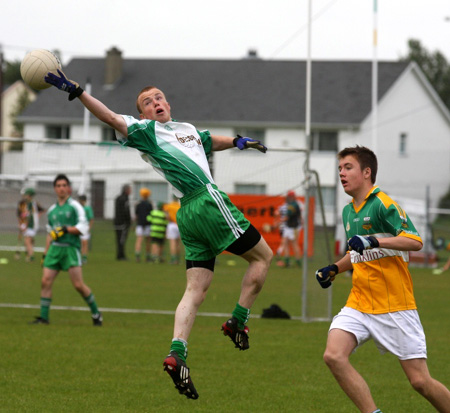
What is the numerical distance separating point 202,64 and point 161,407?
4901 centimetres

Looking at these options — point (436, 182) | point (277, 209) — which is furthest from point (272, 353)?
point (436, 182)

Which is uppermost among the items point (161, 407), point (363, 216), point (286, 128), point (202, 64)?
point (202, 64)

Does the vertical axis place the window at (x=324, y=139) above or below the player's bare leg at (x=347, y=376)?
above

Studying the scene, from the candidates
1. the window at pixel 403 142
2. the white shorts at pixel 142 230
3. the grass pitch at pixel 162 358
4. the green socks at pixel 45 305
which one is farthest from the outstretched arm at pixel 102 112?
the window at pixel 403 142

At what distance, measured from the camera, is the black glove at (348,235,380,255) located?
575cm

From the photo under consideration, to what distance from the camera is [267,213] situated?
22.7 metres

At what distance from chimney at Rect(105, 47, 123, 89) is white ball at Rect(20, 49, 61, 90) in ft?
158

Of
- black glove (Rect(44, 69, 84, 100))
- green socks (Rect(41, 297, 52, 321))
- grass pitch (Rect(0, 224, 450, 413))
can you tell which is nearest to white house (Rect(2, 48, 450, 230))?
grass pitch (Rect(0, 224, 450, 413))

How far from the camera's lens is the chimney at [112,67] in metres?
54.1

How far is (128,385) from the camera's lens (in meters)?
8.75

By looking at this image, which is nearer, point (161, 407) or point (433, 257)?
point (161, 407)

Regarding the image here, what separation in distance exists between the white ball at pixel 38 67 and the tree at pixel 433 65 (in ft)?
242

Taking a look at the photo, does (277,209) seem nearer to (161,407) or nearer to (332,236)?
(332,236)

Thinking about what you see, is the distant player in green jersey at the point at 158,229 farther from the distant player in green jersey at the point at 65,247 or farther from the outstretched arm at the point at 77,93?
the outstretched arm at the point at 77,93
